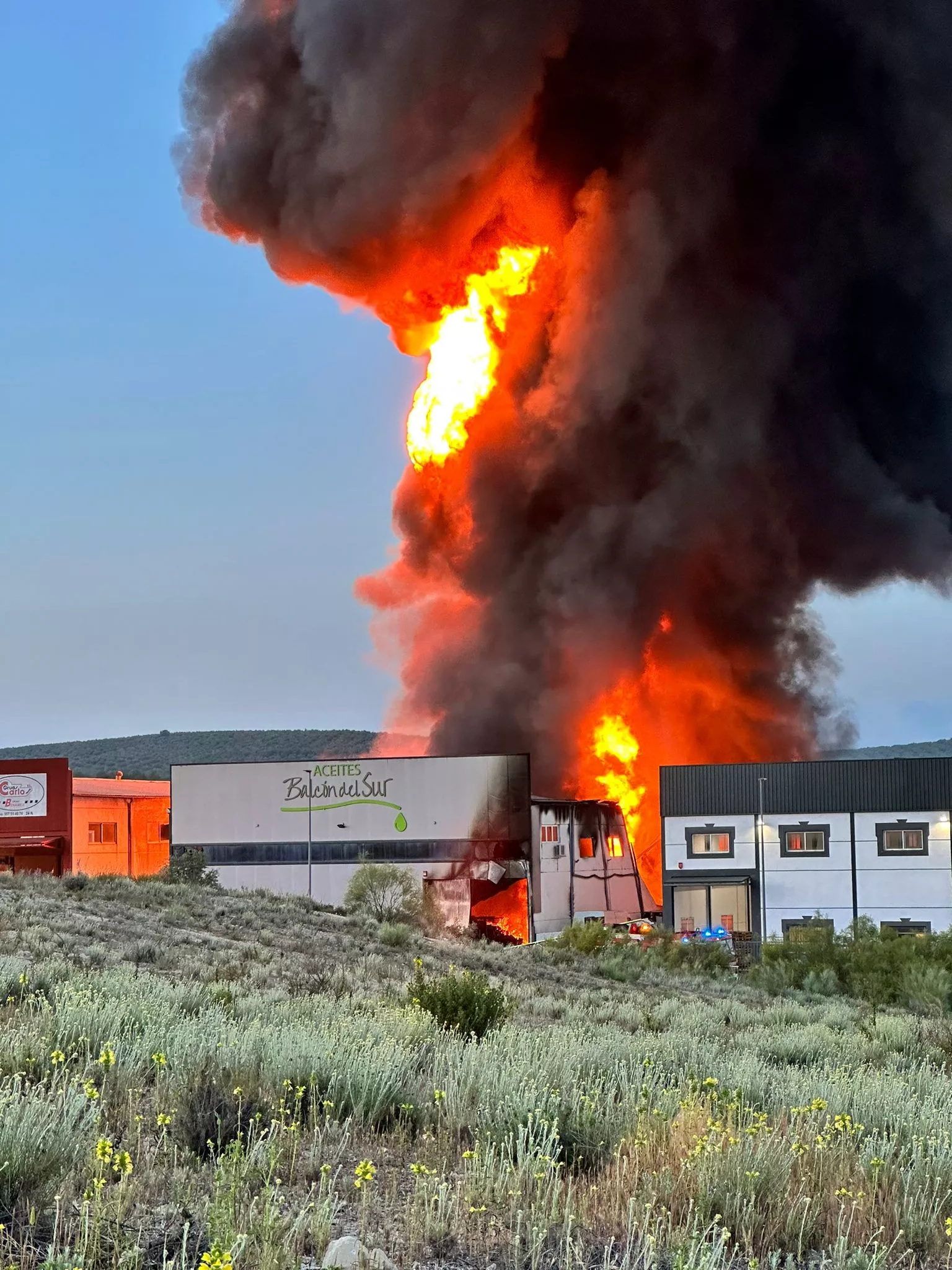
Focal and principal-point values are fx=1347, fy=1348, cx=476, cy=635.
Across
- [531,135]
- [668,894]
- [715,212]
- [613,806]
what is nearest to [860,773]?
[668,894]

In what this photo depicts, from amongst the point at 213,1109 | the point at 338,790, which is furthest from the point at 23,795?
the point at 213,1109

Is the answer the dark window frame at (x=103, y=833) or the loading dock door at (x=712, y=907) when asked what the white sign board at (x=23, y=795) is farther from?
the loading dock door at (x=712, y=907)

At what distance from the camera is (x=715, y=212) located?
6825 cm

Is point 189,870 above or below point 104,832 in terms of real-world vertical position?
below

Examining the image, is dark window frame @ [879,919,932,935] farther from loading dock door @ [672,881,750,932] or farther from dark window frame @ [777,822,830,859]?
loading dock door @ [672,881,750,932]

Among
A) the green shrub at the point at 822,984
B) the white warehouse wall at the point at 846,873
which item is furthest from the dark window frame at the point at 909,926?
the green shrub at the point at 822,984

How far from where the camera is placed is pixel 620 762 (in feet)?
212

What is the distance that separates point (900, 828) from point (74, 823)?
3489 centimetres

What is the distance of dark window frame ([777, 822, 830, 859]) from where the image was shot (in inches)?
1914

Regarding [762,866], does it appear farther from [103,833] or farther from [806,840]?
[103,833]

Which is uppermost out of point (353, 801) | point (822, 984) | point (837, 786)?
point (837, 786)

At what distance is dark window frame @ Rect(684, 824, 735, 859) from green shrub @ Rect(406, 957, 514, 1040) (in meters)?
37.9

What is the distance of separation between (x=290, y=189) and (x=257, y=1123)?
63.3 metres

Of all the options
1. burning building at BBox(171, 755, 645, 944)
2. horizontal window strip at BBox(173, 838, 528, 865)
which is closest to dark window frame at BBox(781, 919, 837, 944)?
burning building at BBox(171, 755, 645, 944)
